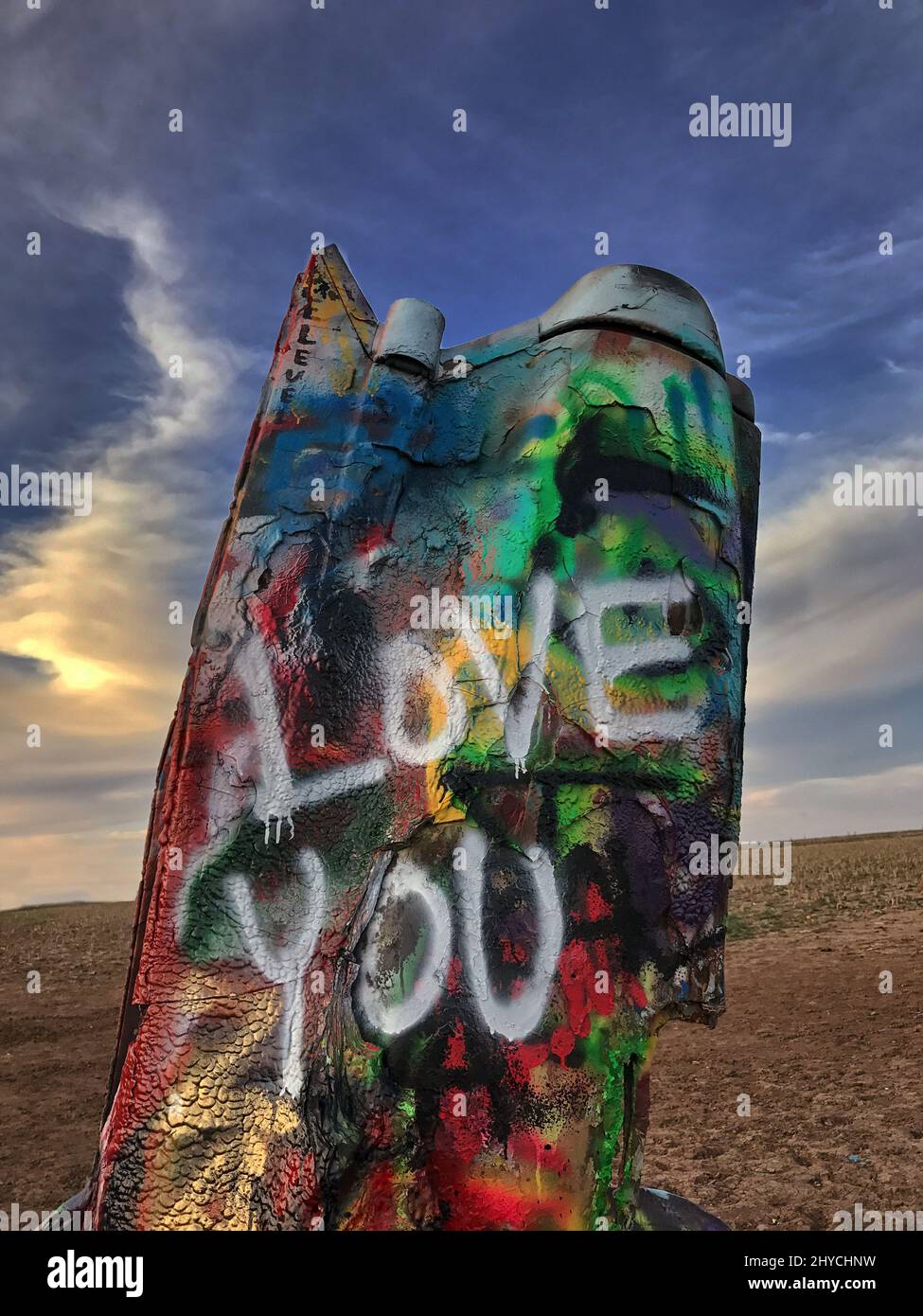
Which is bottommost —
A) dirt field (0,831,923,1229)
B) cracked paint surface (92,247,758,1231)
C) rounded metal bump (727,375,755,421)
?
dirt field (0,831,923,1229)

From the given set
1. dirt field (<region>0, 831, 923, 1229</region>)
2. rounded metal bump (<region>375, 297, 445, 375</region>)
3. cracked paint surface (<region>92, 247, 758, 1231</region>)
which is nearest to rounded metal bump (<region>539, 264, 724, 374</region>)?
cracked paint surface (<region>92, 247, 758, 1231</region>)

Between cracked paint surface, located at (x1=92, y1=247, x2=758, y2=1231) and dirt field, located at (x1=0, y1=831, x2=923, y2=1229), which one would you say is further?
dirt field, located at (x1=0, y1=831, x2=923, y2=1229)

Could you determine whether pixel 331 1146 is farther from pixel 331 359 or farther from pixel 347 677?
pixel 331 359

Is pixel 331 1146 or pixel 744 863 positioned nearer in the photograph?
pixel 331 1146

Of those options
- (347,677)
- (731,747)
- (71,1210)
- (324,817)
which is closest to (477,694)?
(347,677)

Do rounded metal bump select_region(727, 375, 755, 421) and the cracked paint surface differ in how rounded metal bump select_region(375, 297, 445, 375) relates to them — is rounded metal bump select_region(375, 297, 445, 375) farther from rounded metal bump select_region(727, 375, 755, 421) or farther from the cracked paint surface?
rounded metal bump select_region(727, 375, 755, 421)

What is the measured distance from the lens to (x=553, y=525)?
2.74 m

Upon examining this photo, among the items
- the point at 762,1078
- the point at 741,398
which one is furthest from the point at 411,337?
the point at 762,1078

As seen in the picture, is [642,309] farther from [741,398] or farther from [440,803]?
[440,803]

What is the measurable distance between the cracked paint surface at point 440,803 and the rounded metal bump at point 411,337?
1.7 inches

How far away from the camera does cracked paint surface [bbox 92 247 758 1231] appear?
95.2 inches

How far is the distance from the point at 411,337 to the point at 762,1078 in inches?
249

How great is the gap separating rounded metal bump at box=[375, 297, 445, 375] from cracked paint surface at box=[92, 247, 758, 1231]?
0.15 feet
